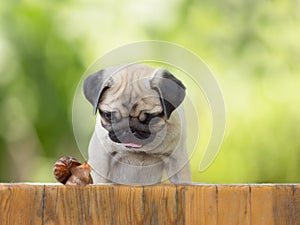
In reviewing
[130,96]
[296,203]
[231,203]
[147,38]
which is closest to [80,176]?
[130,96]

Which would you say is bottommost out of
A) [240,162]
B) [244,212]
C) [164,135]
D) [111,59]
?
[240,162]

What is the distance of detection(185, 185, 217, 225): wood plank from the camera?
77.2 inches

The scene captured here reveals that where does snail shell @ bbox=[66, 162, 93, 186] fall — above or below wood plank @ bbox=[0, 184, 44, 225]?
above

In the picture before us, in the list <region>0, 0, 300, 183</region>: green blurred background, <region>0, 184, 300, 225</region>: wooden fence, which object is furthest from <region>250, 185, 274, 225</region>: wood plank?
<region>0, 0, 300, 183</region>: green blurred background

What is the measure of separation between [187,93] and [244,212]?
13.0 inches

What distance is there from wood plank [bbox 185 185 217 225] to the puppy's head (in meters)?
0.17

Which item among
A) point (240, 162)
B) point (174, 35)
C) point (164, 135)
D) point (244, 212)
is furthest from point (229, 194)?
point (174, 35)

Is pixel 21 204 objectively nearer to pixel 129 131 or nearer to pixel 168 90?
pixel 129 131

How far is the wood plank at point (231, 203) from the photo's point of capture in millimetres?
1968

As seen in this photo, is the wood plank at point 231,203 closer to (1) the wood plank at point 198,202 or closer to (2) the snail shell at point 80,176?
(1) the wood plank at point 198,202

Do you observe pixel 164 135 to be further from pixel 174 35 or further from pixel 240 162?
pixel 174 35

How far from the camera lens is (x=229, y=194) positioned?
1968mm

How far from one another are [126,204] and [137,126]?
19cm

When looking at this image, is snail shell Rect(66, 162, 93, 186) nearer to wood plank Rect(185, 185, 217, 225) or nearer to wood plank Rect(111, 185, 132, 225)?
wood plank Rect(111, 185, 132, 225)
